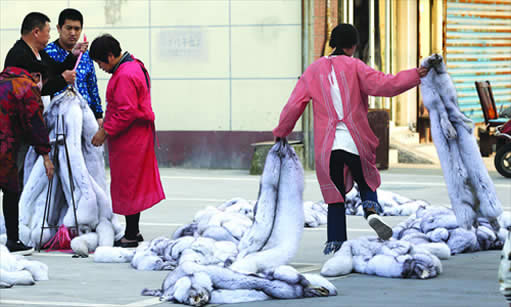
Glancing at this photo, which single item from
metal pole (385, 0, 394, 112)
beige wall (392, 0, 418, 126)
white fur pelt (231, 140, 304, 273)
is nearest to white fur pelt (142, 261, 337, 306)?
white fur pelt (231, 140, 304, 273)

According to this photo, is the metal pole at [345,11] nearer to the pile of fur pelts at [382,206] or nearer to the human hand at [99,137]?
the pile of fur pelts at [382,206]

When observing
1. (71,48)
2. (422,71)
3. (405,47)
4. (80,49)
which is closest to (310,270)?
(422,71)

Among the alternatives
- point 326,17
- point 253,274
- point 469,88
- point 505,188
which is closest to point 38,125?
point 253,274

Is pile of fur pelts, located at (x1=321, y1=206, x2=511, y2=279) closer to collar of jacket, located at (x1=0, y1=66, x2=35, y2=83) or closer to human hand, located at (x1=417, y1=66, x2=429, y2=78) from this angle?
human hand, located at (x1=417, y1=66, x2=429, y2=78)

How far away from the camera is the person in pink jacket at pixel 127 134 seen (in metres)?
8.62

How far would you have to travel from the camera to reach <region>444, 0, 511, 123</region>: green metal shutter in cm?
2356

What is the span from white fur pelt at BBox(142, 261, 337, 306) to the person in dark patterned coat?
2161 mm

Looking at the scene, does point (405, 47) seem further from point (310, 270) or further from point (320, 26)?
point (310, 270)

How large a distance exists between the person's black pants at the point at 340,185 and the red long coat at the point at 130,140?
1788mm

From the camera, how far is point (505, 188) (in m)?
13.9

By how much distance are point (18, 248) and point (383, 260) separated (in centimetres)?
304

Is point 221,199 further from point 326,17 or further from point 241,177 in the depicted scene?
point 326,17

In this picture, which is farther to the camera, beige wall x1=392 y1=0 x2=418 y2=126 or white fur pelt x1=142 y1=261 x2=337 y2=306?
beige wall x1=392 y1=0 x2=418 y2=126

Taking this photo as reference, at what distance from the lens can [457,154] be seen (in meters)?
7.62
